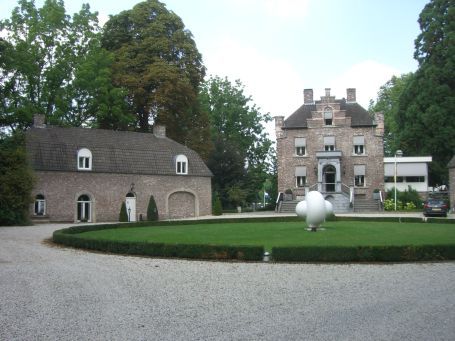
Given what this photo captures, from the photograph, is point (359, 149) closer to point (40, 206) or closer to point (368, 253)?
point (40, 206)

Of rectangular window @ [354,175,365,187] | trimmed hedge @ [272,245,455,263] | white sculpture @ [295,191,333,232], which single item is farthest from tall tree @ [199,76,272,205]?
trimmed hedge @ [272,245,455,263]

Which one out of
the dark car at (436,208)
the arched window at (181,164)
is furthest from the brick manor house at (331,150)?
the arched window at (181,164)

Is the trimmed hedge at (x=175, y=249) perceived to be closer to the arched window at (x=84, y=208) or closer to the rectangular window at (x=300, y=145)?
the arched window at (x=84, y=208)

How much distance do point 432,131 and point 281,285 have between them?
42.6 m

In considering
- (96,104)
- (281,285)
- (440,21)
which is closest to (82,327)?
(281,285)

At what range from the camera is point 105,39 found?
46.5 metres

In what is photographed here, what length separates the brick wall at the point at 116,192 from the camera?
3516cm

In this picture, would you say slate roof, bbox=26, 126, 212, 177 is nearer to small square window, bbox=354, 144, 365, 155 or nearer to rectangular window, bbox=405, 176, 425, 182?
small square window, bbox=354, 144, 365, 155

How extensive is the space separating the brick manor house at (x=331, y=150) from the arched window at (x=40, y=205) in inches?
938

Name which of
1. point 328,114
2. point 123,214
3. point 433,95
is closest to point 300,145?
point 328,114

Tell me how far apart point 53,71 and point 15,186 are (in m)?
12.9

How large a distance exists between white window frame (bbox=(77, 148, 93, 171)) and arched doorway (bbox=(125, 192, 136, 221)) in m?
3.83

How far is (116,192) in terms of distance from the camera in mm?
37812

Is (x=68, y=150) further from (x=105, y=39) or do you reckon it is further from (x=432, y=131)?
(x=432, y=131)
